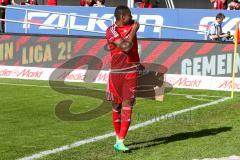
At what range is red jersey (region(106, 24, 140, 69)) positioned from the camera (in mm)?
8508

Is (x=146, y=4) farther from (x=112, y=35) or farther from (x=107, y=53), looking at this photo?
(x=112, y=35)

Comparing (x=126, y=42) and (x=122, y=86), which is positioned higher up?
(x=126, y=42)

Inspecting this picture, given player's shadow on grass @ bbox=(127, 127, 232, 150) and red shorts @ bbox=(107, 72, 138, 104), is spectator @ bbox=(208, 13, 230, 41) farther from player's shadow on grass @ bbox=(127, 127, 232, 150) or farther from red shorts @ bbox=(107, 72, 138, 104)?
red shorts @ bbox=(107, 72, 138, 104)

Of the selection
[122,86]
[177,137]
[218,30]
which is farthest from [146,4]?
[122,86]

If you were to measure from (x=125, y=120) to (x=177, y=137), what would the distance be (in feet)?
4.74

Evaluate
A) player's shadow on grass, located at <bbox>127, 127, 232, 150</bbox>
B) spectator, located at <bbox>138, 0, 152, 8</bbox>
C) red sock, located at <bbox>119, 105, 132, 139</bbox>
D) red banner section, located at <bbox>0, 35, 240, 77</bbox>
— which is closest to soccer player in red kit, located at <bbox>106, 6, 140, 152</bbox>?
red sock, located at <bbox>119, 105, 132, 139</bbox>

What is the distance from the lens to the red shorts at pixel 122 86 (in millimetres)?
8656

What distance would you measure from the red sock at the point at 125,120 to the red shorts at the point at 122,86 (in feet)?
0.48

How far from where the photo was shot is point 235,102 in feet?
45.5

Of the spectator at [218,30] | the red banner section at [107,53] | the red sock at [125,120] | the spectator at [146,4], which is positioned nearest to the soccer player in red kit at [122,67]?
the red sock at [125,120]

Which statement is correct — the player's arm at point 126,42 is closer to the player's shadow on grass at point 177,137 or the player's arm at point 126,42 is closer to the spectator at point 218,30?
the player's shadow on grass at point 177,137

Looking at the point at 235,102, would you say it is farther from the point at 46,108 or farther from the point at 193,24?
the point at 193,24

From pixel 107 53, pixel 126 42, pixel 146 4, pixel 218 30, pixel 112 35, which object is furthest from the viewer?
pixel 146 4

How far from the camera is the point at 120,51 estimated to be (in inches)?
338
